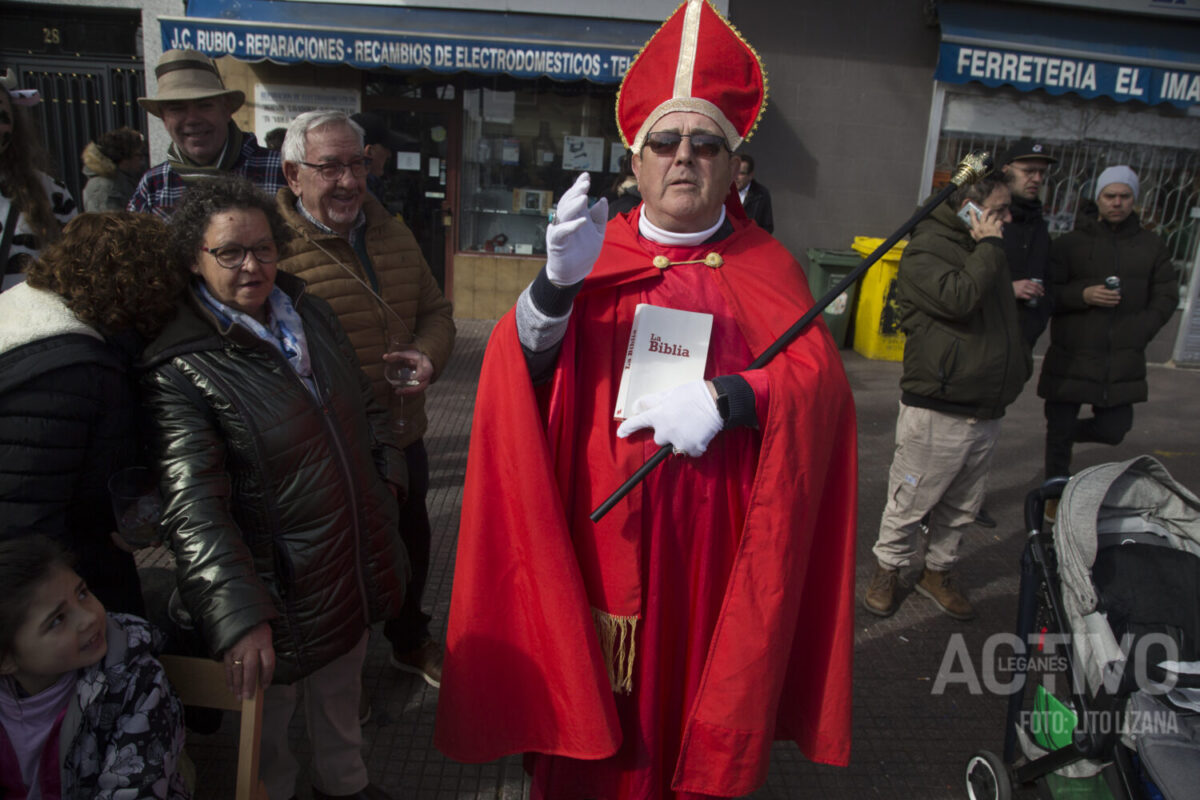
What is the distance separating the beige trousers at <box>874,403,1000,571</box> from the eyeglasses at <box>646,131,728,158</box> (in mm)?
2198

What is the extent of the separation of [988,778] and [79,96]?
10480 mm

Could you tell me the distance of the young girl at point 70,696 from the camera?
156 centimetres

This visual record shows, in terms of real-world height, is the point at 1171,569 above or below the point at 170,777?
above

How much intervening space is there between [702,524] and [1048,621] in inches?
51.4

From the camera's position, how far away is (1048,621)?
2.56m

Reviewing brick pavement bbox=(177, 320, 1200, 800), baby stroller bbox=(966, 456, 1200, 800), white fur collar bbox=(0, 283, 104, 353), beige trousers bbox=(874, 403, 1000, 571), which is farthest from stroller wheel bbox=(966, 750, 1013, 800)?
white fur collar bbox=(0, 283, 104, 353)

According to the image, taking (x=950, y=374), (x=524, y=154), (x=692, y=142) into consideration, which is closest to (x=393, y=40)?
(x=524, y=154)

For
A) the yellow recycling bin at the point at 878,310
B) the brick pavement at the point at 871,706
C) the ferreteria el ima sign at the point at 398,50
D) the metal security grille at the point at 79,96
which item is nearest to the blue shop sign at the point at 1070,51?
the yellow recycling bin at the point at 878,310

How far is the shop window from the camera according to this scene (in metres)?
9.37

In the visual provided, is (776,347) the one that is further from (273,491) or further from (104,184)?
(104,184)

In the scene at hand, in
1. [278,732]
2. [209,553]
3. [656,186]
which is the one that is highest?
[656,186]

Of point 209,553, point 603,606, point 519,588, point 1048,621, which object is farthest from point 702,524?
point 1048,621

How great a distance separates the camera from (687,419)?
1.87 meters

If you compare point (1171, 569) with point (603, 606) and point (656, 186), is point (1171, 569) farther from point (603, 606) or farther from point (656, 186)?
point (656, 186)
